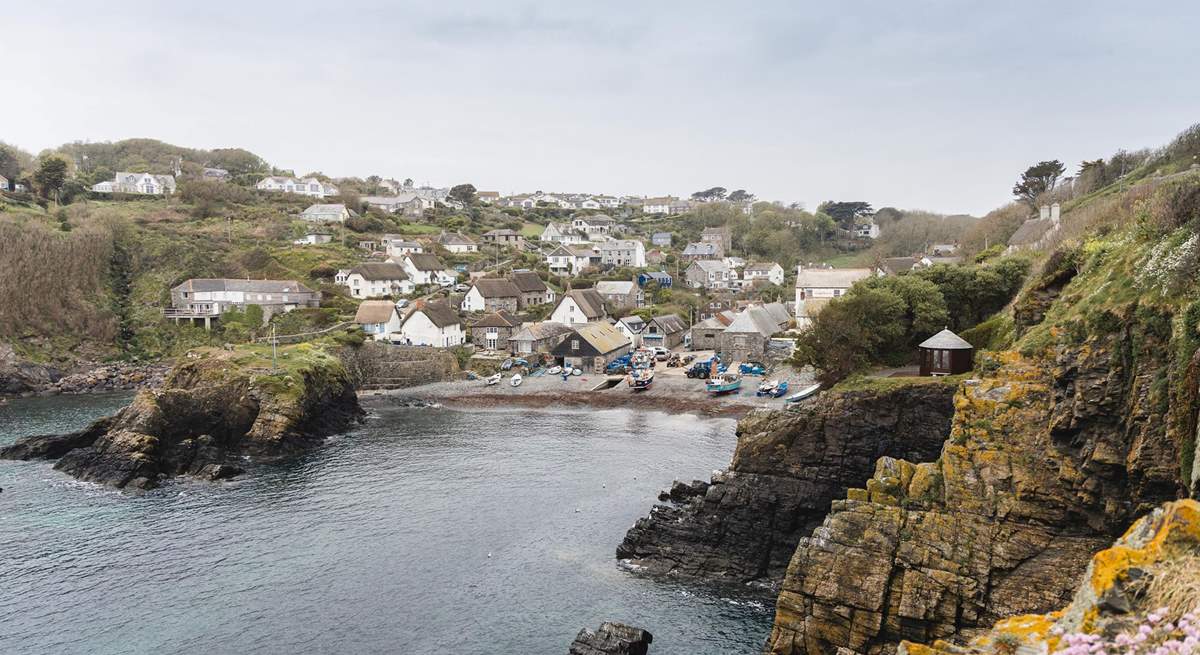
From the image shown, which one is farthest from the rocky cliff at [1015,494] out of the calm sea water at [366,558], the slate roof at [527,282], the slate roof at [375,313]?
the slate roof at [527,282]

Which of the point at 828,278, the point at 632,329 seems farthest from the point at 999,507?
the point at 828,278

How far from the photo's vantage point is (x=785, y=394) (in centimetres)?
6084

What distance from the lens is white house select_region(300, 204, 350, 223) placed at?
420 feet

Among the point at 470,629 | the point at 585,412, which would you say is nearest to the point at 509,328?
the point at 585,412

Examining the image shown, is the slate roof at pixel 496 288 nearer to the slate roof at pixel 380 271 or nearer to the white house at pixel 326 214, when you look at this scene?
the slate roof at pixel 380 271

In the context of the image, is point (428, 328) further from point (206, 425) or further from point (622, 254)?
point (622, 254)

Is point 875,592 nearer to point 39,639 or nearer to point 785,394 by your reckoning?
point 39,639

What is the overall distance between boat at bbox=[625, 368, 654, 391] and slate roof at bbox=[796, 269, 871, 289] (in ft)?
87.5

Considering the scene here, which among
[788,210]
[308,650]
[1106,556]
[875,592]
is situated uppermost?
[788,210]

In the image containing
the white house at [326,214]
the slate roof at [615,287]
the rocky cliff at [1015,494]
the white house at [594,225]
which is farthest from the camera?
the white house at [594,225]

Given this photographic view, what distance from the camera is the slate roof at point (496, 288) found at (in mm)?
94250

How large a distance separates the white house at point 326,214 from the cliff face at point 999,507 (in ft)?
394

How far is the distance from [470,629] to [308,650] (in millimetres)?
5315

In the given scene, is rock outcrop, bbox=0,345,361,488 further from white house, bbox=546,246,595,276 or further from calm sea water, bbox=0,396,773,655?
white house, bbox=546,246,595,276
